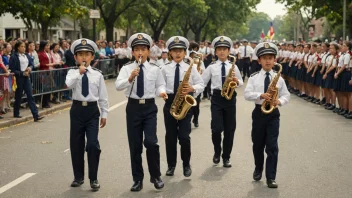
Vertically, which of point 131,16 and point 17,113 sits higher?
point 131,16

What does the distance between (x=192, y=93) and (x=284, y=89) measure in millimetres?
1297

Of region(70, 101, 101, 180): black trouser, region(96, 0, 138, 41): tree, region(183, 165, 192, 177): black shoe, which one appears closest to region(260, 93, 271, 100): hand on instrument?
region(183, 165, 192, 177): black shoe

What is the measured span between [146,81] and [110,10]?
38614 mm

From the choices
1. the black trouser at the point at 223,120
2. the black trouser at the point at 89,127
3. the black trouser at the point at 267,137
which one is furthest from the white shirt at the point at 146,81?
the black trouser at the point at 223,120

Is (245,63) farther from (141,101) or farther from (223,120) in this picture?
(141,101)

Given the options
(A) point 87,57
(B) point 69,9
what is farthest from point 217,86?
(B) point 69,9

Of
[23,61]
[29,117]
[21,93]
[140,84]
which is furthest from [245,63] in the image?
[140,84]

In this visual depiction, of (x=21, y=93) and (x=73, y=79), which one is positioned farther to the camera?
(x=21, y=93)

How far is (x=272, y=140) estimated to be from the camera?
9.02m

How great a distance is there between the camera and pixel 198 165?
10445 mm

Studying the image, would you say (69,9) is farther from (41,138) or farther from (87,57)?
(87,57)

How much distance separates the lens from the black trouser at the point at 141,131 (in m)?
8.58

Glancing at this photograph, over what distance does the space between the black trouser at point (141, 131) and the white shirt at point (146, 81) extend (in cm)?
10

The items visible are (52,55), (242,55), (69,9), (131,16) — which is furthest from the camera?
(131,16)
